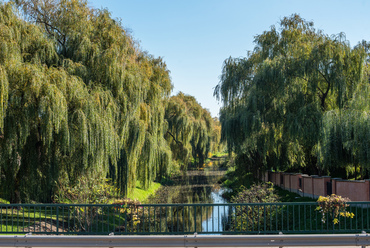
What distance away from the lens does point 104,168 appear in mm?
15117

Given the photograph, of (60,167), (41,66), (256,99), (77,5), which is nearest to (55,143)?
(60,167)

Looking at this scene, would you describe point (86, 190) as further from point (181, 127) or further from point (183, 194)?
point (181, 127)

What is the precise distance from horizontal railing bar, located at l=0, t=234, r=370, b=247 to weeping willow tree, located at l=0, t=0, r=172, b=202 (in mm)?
6437

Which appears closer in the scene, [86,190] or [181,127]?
[86,190]

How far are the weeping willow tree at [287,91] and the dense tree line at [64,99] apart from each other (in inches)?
306

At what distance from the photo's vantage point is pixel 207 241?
687 cm

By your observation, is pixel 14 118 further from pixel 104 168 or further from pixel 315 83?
pixel 315 83

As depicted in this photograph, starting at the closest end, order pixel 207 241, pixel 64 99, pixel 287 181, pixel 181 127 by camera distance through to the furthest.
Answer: pixel 207 241 → pixel 64 99 → pixel 287 181 → pixel 181 127

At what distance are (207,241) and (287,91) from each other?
54.7ft

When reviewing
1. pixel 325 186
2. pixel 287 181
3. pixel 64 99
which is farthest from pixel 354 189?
pixel 64 99

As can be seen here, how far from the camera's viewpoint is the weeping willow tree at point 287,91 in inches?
796

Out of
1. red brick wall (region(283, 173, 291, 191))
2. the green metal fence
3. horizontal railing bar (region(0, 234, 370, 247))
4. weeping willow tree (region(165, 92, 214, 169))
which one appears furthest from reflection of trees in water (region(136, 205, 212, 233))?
weeping willow tree (region(165, 92, 214, 169))

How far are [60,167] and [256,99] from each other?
13668 millimetres

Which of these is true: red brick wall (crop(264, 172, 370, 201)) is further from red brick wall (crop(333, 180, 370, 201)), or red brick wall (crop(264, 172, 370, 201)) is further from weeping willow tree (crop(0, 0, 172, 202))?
weeping willow tree (crop(0, 0, 172, 202))
